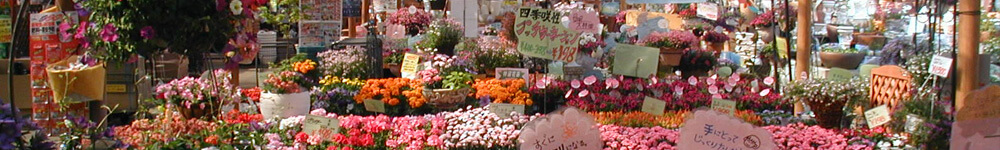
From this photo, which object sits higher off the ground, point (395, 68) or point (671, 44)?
point (671, 44)

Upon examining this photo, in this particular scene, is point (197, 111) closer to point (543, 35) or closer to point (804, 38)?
point (543, 35)

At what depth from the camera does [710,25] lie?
8.36 m

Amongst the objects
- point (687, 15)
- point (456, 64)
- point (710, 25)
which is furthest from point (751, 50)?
point (456, 64)

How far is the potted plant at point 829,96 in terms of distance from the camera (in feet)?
15.8

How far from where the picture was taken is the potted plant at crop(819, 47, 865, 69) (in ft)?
25.2

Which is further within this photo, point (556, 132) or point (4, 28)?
point (4, 28)

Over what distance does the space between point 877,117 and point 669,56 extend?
104 inches

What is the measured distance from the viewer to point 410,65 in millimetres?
6621

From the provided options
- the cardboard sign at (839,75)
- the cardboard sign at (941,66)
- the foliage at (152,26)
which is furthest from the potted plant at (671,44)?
the foliage at (152,26)

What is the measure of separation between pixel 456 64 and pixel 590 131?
2.40m

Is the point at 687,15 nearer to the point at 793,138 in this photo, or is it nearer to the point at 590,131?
the point at 793,138

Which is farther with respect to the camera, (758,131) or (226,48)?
(758,131)

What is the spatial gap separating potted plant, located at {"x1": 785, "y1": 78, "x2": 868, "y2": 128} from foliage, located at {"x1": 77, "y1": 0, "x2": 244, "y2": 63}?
2934mm

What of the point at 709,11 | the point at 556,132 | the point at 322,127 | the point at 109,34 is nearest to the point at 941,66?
the point at 556,132
